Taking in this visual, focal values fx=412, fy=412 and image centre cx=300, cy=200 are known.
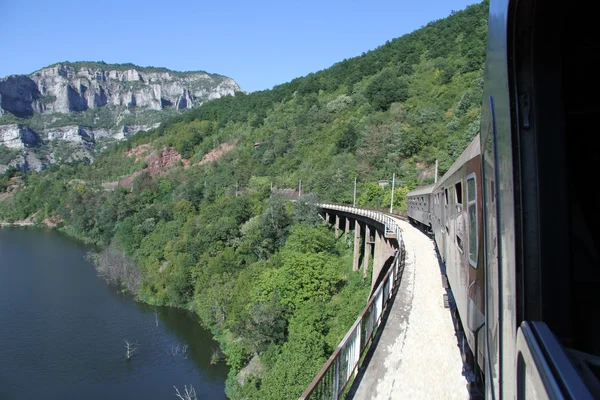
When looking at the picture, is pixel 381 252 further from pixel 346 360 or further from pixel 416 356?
pixel 346 360

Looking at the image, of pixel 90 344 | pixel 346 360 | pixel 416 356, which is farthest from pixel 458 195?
pixel 90 344

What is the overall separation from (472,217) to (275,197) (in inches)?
1710

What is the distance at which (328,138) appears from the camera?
67.8m

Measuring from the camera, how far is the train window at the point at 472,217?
179 inches

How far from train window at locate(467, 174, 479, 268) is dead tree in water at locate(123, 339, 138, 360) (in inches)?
1034

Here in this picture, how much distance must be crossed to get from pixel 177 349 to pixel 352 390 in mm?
24015

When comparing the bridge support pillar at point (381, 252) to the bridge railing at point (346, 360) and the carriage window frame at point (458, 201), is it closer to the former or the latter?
the bridge railing at point (346, 360)

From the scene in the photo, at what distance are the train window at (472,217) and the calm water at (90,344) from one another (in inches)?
816

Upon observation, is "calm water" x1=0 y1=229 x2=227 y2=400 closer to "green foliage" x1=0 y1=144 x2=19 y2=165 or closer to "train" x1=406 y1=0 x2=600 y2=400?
"train" x1=406 y1=0 x2=600 y2=400

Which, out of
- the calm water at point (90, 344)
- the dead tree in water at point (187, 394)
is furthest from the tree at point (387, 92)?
the dead tree in water at point (187, 394)

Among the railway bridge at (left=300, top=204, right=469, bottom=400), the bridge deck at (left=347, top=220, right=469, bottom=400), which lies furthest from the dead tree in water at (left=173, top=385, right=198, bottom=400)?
the bridge deck at (left=347, top=220, right=469, bottom=400)

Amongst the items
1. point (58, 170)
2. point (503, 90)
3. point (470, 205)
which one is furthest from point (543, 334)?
point (58, 170)

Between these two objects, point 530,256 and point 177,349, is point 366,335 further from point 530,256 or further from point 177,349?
point 177,349

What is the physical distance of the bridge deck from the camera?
19.4ft
